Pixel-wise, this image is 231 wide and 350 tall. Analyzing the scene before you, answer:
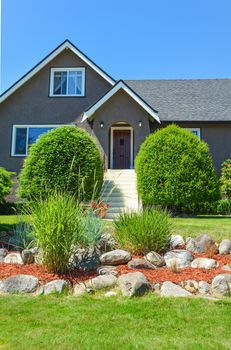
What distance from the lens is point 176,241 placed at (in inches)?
247

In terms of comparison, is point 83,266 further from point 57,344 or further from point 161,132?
point 161,132

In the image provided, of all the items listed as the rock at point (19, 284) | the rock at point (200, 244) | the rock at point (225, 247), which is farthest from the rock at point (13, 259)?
the rock at point (225, 247)

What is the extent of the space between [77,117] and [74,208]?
11.4m

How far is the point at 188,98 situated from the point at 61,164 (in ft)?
29.0

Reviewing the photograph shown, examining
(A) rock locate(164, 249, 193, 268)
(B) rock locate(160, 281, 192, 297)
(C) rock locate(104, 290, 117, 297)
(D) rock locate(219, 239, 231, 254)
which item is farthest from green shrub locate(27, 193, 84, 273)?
(D) rock locate(219, 239, 231, 254)

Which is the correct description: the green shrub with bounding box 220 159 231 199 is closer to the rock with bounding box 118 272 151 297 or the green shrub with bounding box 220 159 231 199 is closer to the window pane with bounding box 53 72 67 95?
the window pane with bounding box 53 72 67 95

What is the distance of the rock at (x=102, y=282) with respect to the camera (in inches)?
160

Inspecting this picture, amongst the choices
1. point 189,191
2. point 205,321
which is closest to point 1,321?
point 205,321

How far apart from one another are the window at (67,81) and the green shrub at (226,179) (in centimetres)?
769

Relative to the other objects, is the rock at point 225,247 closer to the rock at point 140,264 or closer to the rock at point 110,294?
the rock at point 140,264

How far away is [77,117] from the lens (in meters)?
15.6

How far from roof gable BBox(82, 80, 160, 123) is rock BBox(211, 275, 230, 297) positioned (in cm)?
1041

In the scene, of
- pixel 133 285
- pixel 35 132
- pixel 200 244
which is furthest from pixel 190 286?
pixel 35 132

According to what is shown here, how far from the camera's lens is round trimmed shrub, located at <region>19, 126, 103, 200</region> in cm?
1088
